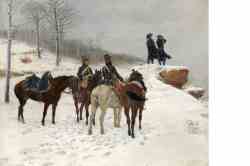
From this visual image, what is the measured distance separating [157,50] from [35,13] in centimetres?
82

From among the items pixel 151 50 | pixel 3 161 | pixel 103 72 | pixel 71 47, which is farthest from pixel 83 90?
pixel 3 161

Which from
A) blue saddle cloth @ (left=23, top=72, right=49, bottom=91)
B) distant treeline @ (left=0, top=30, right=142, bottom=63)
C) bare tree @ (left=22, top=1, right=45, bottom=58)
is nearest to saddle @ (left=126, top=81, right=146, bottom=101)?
distant treeline @ (left=0, top=30, right=142, bottom=63)

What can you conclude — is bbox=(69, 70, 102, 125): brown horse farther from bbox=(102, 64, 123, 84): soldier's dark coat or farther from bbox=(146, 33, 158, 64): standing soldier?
bbox=(146, 33, 158, 64): standing soldier

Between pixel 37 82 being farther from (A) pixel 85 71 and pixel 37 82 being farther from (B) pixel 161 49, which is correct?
(B) pixel 161 49

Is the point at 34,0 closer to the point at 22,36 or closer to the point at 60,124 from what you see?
the point at 22,36

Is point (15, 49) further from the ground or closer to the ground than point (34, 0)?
closer to the ground

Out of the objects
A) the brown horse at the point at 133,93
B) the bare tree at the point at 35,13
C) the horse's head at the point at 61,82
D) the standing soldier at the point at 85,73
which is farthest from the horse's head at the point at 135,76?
the bare tree at the point at 35,13

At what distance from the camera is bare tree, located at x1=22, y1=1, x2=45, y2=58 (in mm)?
3637

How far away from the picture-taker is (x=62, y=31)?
12.0 feet

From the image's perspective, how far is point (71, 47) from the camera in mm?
3625

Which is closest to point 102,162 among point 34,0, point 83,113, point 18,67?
point 83,113
